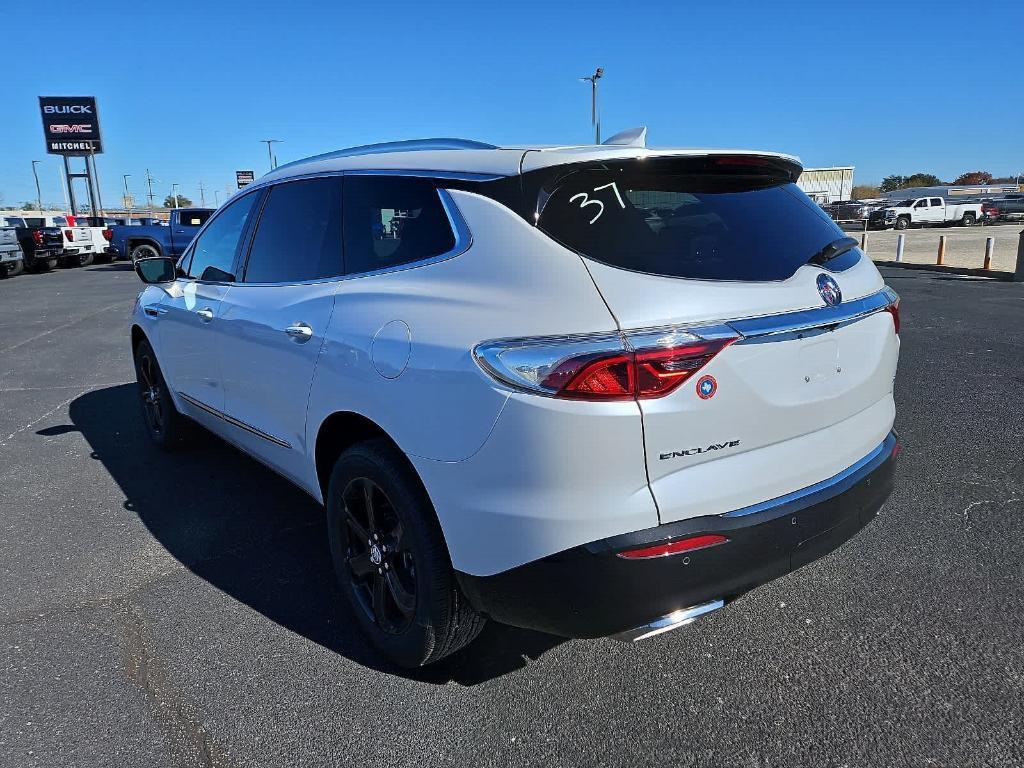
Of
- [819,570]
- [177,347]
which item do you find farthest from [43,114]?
[819,570]

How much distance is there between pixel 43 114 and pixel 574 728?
5969 centimetres

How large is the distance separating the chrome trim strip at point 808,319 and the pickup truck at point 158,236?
922 inches

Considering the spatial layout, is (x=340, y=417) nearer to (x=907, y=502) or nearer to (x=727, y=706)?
(x=727, y=706)

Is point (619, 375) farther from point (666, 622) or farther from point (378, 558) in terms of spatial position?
point (378, 558)

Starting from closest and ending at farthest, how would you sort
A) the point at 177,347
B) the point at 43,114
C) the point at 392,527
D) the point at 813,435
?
the point at 813,435 → the point at 392,527 → the point at 177,347 → the point at 43,114

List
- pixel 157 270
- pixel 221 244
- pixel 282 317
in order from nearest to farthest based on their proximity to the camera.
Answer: pixel 282 317, pixel 221 244, pixel 157 270

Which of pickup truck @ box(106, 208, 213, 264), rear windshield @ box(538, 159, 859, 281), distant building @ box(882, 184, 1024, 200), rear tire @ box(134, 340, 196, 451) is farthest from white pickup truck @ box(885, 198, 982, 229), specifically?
rear windshield @ box(538, 159, 859, 281)

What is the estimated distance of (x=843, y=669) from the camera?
2.51m

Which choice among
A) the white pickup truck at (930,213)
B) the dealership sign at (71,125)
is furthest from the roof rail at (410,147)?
the dealership sign at (71,125)

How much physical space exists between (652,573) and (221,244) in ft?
10.1

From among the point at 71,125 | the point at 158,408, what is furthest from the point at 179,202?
the point at 158,408

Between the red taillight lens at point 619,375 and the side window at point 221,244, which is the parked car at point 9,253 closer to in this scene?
the side window at point 221,244

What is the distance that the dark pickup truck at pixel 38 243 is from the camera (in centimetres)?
2391

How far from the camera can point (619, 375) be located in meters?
1.90
